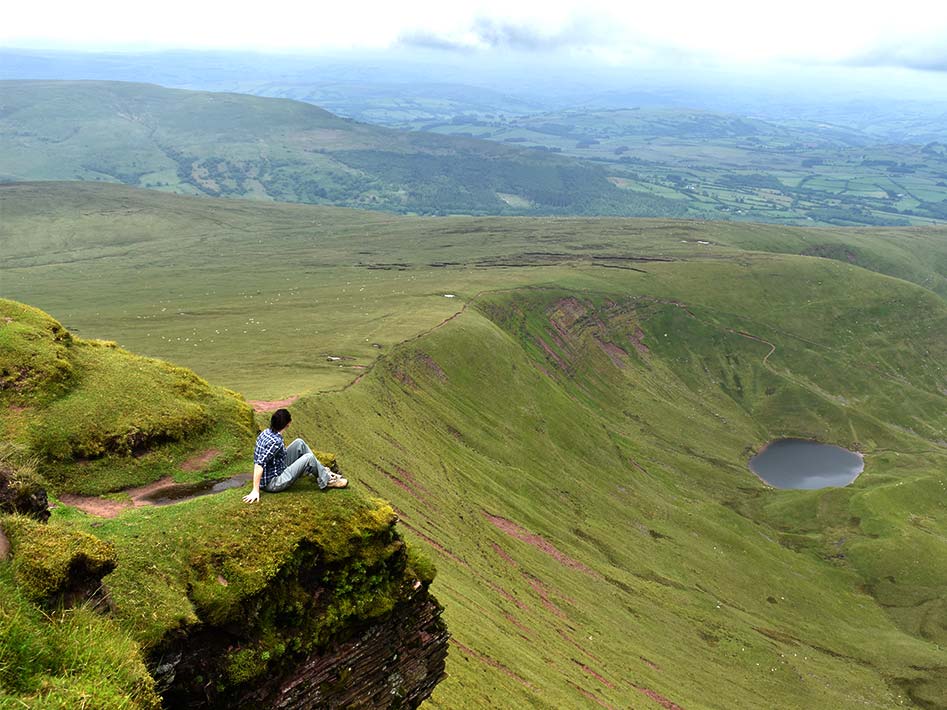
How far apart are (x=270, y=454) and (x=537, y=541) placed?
7115 centimetres

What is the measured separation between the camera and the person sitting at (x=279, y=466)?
2456cm

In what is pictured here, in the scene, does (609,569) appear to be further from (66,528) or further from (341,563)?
(66,528)

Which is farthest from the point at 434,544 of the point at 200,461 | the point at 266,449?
the point at 266,449

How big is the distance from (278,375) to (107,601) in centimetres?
8832

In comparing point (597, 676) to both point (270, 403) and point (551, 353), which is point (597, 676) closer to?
point (270, 403)

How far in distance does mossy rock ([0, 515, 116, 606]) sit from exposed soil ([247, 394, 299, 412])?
56.6 meters

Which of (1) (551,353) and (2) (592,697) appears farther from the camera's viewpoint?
(1) (551,353)

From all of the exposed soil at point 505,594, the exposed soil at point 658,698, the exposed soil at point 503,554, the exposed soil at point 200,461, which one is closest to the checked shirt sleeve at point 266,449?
the exposed soil at point 200,461

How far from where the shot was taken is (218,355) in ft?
388

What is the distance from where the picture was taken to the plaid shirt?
80.1 ft

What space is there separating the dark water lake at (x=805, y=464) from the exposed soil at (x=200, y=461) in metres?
160

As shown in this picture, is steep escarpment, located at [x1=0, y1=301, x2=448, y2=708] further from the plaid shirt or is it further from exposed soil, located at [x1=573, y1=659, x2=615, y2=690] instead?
exposed soil, located at [x1=573, y1=659, x2=615, y2=690]

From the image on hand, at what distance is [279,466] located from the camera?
84.4 feet

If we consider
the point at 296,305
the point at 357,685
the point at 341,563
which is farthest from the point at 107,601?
the point at 296,305
